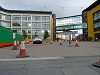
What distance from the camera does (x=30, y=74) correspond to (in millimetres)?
4758

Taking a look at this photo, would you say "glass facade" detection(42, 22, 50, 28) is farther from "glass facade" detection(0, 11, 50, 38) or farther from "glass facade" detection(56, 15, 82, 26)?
"glass facade" detection(56, 15, 82, 26)

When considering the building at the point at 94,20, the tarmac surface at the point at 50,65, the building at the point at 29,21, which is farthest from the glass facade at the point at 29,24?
the tarmac surface at the point at 50,65

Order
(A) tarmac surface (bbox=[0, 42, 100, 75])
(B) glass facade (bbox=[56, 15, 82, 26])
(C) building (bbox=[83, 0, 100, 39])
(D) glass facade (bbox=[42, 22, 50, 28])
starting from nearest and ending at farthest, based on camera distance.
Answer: (A) tarmac surface (bbox=[0, 42, 100, 75])
(C) building (bbox=[83, 0, 100, 39])
(D) glass facade (bbox=[42, 22, 50, 28])
(B) glass facade (bbox=[56, 15, 82, 26])

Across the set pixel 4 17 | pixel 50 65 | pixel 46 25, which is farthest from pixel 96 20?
pixel 50 65

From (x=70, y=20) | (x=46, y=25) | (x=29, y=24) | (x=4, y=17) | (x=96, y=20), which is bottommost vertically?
(x=96, y=20)

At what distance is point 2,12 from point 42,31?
23779 millimetres

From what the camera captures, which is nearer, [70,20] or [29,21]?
[29,21]

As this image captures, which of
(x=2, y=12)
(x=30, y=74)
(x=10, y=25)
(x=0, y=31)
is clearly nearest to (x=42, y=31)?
(x=10, y=25)

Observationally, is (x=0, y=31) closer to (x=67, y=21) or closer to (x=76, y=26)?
(x=76, y=26)

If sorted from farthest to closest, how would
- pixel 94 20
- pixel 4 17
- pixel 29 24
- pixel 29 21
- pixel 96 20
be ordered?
pixel 29 24
pixel 29 21
pixel 4 17
pixel 94 20
pixel 96 20

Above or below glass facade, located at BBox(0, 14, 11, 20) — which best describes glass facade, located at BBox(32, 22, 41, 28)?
below

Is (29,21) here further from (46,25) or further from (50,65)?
(50,65)

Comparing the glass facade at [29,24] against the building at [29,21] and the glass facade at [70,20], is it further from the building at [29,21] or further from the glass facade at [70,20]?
the glass facade at [70,20]

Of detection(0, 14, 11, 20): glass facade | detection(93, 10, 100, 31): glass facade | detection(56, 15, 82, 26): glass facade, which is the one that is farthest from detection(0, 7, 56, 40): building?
detection(93, 10, 100, 31): glass facade
